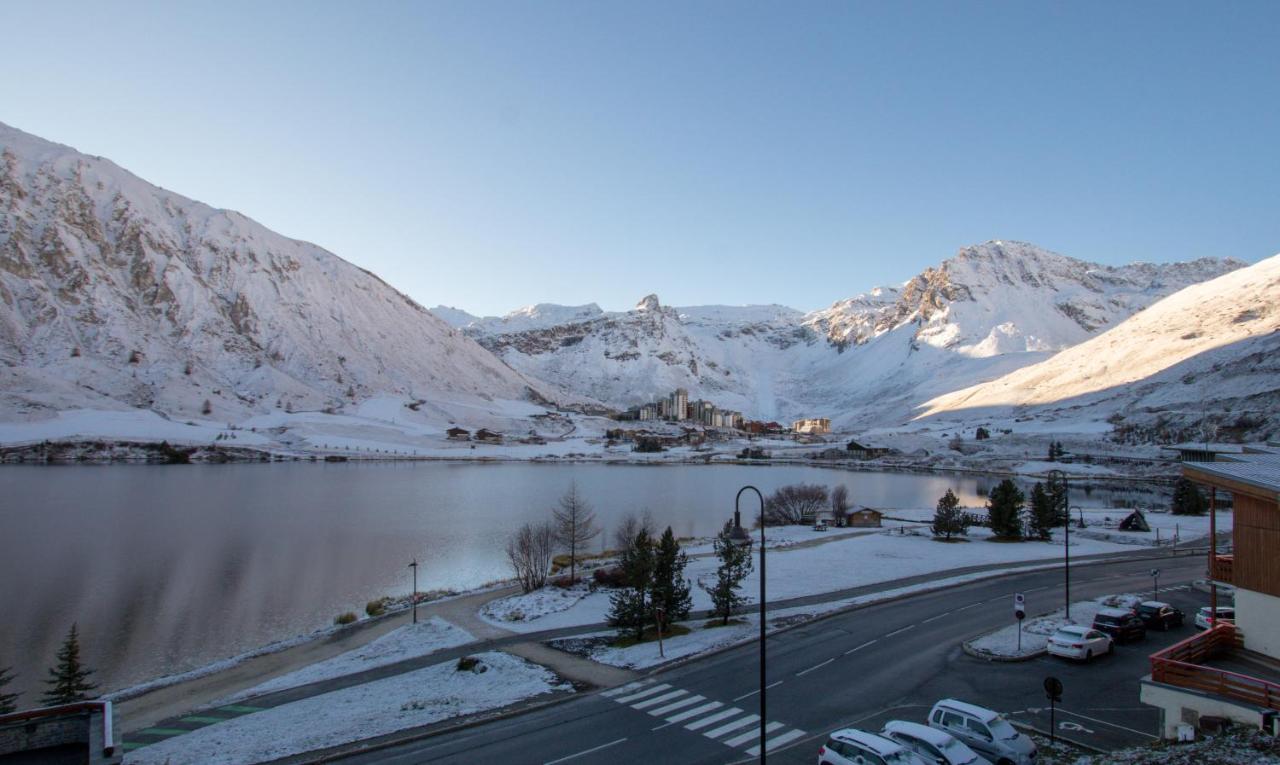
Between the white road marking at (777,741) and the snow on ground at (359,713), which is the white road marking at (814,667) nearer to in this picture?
the white road marking at (777,741)

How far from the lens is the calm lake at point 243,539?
1230 inches

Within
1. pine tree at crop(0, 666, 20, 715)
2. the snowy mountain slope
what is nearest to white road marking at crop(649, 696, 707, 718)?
pine tree at crop(0, 666, 20, 715)

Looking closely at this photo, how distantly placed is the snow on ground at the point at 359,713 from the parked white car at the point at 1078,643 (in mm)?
13507

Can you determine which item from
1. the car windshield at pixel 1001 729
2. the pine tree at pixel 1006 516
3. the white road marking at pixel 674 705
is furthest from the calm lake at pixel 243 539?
the car windshield at pixel 1001 729

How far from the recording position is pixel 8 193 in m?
164

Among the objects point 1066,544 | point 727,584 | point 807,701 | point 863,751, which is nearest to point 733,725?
point 807,701

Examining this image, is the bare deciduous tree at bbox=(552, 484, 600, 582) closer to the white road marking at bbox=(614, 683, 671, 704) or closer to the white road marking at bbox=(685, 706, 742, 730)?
the white road marking at bbox=(614, 683, 671, 704)

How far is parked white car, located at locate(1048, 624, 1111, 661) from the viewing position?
19.8 meters

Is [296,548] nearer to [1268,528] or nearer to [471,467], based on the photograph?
[1268,528]

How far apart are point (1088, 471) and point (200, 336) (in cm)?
17856

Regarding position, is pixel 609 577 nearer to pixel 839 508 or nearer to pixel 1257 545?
pixel 1257 545

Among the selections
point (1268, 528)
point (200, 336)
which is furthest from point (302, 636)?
point (200, 336)

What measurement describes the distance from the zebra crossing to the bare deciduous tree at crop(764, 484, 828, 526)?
157 ft

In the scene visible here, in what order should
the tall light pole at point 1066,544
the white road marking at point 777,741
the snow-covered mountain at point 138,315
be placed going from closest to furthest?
1. the white road marking at point 777,741
2. the tall light pole at point 1066,544
3. the snow-covered mountain at point 138,315
